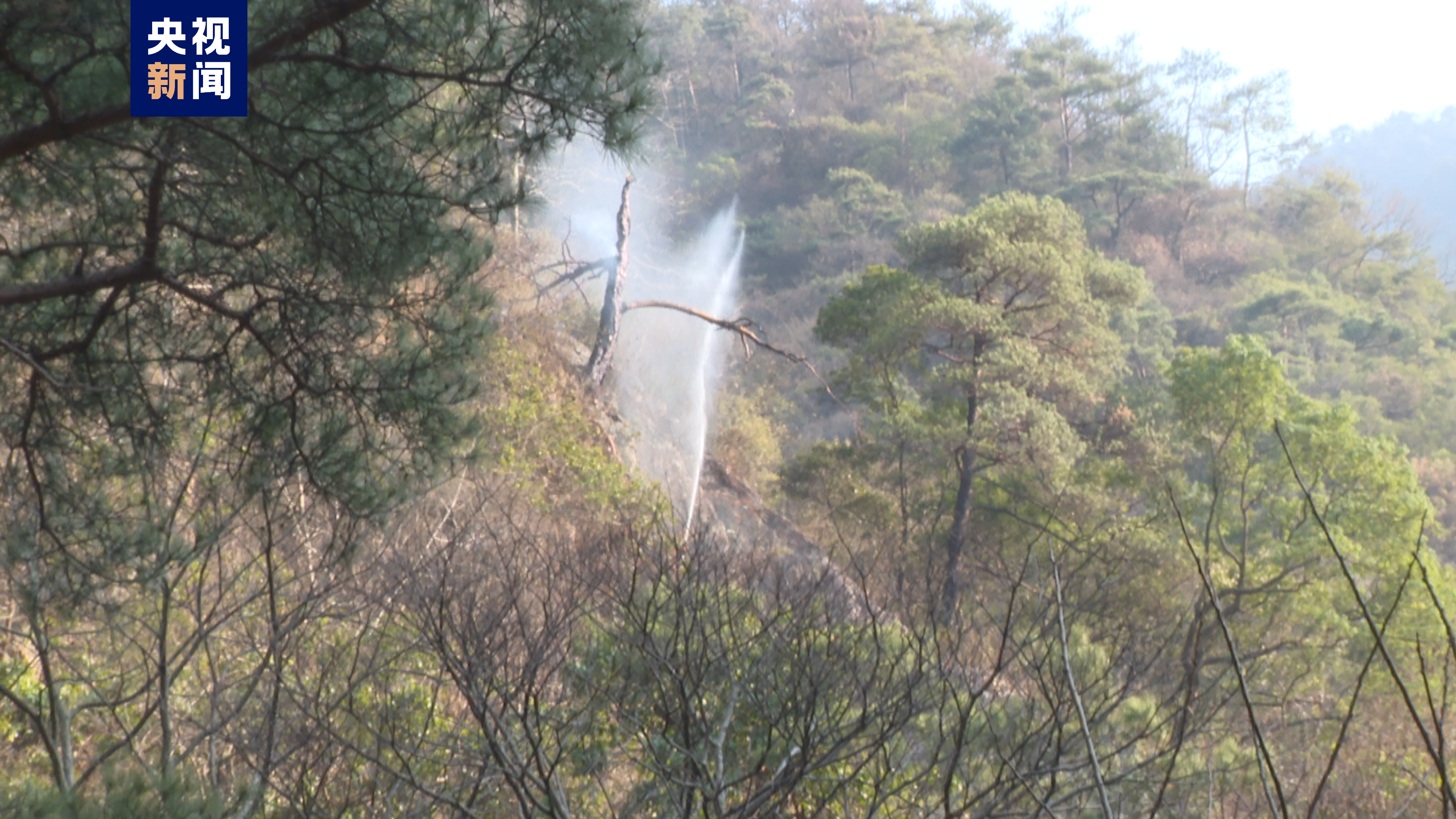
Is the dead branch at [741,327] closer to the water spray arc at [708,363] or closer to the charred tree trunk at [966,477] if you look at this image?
the charred tree trunk at [966,477]

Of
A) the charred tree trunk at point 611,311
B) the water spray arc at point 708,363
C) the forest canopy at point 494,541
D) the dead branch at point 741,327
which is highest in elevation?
the water spray arc at point 708,363

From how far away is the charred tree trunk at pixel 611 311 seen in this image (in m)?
15.0

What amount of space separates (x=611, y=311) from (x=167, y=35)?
479 inches

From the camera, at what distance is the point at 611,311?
15.2 metres

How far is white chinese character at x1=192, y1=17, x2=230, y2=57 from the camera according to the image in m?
2.91

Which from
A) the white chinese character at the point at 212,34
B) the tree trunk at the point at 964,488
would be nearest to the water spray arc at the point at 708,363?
the tree trunk at the point at 964,488

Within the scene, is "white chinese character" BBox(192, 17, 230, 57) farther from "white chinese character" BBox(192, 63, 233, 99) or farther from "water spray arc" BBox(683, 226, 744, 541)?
"water spray arc" BBox(683, 226, 744, 541)

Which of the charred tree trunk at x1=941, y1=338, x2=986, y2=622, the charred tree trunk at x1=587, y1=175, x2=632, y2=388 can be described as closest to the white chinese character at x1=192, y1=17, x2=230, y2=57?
the charred tree trunk at x1=941, y1=338, x2=986, y2=622

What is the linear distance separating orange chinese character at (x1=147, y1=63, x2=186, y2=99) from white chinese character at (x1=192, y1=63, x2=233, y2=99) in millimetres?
32

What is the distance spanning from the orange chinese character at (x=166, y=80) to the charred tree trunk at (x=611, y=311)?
11.9 meters

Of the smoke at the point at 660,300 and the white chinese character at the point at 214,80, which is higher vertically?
the smoke at the point at 660,300

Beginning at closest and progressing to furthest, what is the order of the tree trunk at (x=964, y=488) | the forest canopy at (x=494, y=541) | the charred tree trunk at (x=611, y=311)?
the forest canopy at (x=494, y=541), the tree trunk at (x=964, y=488), the charred tree trunk at (x=611, y=311)

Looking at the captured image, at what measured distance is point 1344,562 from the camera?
0.91 m

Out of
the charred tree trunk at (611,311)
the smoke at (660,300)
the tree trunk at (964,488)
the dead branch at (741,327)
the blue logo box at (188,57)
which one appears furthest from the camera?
the smoke at (660,300)
